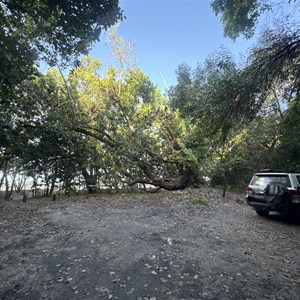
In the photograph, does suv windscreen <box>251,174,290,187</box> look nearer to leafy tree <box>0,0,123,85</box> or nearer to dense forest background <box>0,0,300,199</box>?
dense forest background <box>0,0,300,199</box>

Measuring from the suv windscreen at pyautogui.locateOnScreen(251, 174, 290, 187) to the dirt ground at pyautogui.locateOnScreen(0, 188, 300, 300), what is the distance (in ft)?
4.04

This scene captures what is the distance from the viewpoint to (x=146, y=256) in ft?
13.8

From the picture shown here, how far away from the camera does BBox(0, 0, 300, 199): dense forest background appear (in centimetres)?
551

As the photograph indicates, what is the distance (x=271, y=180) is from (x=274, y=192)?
632 millimetres

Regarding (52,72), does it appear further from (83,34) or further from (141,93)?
(83,34)

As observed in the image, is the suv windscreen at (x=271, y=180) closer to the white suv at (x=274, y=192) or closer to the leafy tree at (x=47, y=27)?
the white suv at (x=274, y=192)

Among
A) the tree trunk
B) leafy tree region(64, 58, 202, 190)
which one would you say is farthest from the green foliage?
the tree trunk

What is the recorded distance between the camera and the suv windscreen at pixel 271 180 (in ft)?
22.9

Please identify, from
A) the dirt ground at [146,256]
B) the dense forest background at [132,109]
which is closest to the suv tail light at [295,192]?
the dirt ground at [146,256]

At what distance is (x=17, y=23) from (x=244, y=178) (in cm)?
1496

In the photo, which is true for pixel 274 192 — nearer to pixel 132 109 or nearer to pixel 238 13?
pixel 238 13

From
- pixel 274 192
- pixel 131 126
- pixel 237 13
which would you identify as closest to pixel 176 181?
pixel 131 126

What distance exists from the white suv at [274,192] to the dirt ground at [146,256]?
60 cm

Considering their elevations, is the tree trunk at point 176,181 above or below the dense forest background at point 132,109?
below
